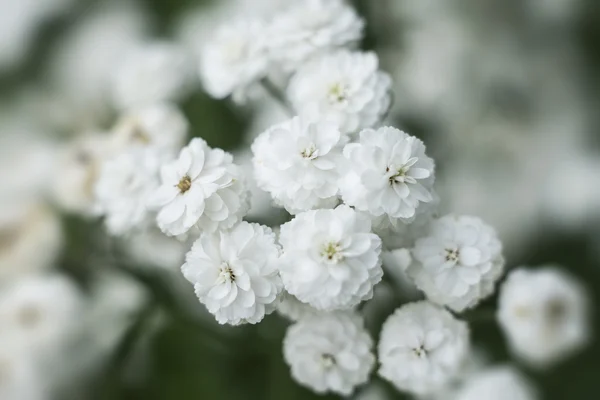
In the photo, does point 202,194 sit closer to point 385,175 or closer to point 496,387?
point 385,175

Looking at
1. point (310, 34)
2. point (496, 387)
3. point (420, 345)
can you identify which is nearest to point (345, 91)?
point (310, 34)

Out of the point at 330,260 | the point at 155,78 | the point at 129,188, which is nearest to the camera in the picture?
the point at 330,260

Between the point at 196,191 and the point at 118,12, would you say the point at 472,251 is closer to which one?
the point at 196,191

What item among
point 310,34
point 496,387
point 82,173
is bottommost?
point 496,387

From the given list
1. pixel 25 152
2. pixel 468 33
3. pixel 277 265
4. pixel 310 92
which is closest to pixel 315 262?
pixel 277 265

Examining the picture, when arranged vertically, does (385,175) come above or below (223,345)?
above

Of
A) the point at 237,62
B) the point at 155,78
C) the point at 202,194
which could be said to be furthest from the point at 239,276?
the point at 155,78

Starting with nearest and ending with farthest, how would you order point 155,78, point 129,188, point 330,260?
point 330,260
point 129,188
point 155,78

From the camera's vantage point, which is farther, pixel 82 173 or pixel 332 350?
pixel 82 173
